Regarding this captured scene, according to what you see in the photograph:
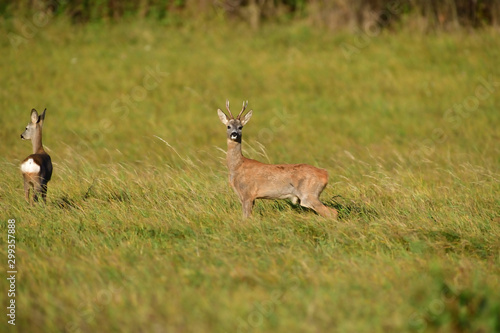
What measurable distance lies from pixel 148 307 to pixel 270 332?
0.93m

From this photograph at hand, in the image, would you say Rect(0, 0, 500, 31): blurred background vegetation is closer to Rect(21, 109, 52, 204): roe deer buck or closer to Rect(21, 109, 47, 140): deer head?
Rect(21, 109, 47, 140): deer head

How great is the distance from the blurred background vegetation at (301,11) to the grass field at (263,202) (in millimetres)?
1643

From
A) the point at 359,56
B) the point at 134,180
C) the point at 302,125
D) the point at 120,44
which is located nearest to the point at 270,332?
the point at 134,180

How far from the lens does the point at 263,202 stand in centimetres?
820

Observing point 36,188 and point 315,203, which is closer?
point 315,203

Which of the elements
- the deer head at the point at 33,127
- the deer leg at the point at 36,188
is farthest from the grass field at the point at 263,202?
the deer head at the point at 33,127

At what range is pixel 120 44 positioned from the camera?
2022 cm

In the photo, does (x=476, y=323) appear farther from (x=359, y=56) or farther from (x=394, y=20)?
(x=394, y=20)

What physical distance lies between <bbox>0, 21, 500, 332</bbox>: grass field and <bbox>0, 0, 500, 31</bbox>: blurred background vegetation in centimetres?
164

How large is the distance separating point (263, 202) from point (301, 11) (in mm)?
15510

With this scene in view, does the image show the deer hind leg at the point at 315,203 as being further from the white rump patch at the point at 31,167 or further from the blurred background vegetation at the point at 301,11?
the blurred background vegetation at the point at 301,11

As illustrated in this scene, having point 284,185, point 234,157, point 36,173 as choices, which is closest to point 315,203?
point 284,185

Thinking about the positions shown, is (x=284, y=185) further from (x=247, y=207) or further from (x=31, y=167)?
(x=31, y=167)

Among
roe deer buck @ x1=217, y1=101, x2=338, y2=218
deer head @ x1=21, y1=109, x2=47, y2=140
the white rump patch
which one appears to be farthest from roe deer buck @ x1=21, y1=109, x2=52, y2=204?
roe deer buck @ x1=217, y1=101, x2=338, y2=218
